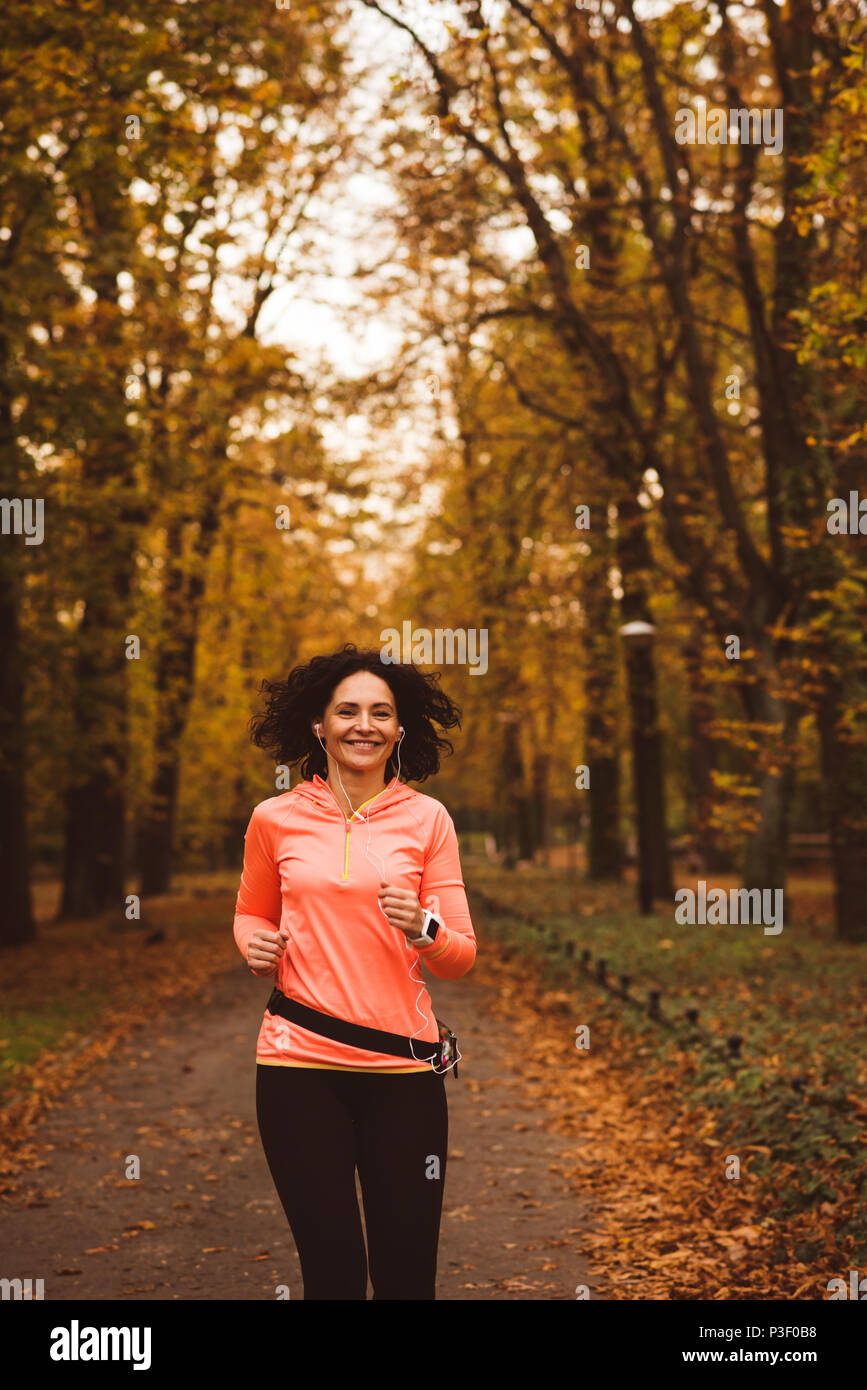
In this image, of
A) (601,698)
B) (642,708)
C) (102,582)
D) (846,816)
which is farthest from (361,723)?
(601,698)

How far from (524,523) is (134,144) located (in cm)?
1010

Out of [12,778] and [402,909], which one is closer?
[402,909]

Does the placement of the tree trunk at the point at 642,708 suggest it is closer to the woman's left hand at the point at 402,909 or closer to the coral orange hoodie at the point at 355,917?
the coral orange hoodie at the point at 355,917

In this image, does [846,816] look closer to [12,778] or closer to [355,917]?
[12,778]

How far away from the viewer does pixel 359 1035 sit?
10.4ft

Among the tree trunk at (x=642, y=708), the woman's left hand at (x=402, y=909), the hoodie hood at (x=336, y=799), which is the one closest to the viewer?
the woman's left hand at (x=402, y=909)

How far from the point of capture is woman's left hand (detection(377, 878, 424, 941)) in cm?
308

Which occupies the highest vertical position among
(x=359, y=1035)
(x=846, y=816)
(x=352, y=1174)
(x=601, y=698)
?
(x=601, y=698)

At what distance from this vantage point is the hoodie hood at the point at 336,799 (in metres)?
3.42

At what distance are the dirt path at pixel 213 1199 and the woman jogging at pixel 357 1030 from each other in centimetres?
253

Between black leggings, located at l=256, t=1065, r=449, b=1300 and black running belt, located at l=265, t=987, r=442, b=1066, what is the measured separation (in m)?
0.06

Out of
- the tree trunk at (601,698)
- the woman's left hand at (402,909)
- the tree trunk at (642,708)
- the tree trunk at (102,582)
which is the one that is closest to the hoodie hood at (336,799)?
the woman's left hand at (402,909)

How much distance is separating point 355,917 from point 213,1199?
4.45 m

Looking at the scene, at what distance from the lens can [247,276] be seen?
71.6 feet
